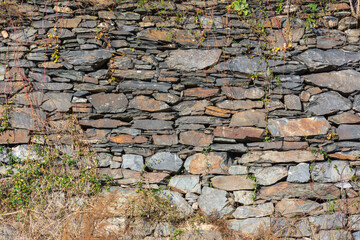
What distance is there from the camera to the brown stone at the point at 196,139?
3.80 metres

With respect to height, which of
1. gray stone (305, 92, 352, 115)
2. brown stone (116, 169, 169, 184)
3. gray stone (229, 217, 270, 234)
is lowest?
gray stone (229, 217, 270, 234)

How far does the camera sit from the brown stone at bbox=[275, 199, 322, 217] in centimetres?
357

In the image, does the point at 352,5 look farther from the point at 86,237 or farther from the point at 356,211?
the point at 86,237

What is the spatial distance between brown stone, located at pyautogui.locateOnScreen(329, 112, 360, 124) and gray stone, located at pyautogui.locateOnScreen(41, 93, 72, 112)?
3.12 meters

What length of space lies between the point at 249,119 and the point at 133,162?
4.73 ft

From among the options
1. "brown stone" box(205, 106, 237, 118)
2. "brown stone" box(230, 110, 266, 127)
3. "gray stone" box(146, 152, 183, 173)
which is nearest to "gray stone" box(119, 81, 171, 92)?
"brown stone" box(205, 106, 237, 118)

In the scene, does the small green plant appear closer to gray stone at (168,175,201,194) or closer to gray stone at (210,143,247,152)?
gray stone at (210,143,247,152)

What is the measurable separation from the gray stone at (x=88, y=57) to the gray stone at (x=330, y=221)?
10.00 ft

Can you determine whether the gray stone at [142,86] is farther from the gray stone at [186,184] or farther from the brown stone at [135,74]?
the gray stone at [186,184]

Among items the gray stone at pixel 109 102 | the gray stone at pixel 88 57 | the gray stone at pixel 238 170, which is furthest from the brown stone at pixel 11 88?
the gray stone at pixel 238 170

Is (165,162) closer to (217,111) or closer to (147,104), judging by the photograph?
(147,104)

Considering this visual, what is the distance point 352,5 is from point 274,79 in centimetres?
133

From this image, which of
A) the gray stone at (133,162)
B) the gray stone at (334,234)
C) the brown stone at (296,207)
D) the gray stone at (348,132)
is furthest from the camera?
the gray stone at (133,162)

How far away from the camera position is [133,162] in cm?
380
